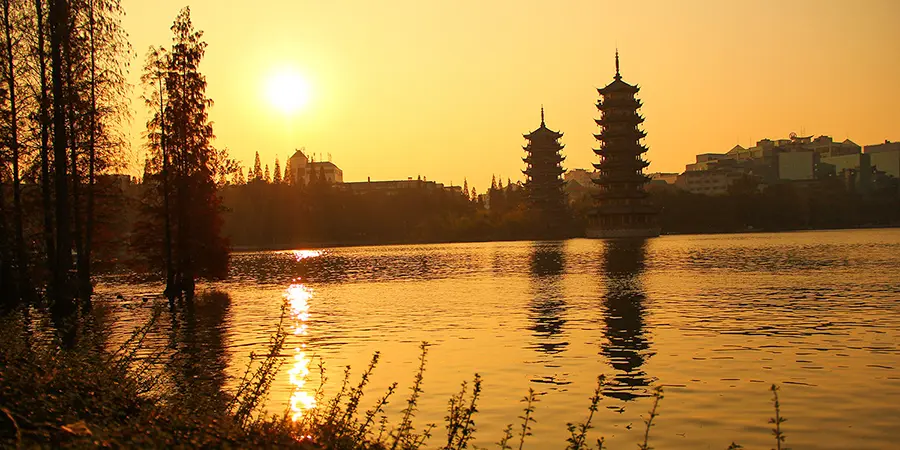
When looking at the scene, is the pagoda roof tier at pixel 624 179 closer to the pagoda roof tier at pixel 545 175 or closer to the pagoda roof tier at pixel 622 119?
the pagoda roof tier at pixel 622 119

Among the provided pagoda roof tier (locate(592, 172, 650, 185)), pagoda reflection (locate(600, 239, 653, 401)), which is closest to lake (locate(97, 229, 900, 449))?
pagoda reflection (locate(600, 239, 653, 401))

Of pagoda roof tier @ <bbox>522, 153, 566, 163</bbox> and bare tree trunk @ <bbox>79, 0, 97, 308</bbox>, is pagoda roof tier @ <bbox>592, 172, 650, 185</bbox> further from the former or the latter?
bare tree trunk @ <bbox>79, 0, 97, 308</bbox>

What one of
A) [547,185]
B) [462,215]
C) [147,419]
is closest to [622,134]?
[547,185]

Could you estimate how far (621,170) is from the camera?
5022 inches

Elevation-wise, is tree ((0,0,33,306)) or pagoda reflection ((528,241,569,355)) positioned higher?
tree ((0,0,33,306))

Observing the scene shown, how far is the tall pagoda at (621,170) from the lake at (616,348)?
83356 millimetres

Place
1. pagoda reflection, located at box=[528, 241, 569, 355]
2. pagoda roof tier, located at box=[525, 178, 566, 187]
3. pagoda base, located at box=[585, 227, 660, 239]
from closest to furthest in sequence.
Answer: pagoda reflection, located at box=[528, 241, 569, 355]
pagoda base, located at box=[585, 227, 660, 239]
pagoda roof tier, located at box=[525, 178, 566, 187]

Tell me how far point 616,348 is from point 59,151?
1667 cm

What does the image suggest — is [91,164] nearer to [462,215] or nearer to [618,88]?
[618,88]

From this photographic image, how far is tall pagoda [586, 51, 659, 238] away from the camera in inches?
5017

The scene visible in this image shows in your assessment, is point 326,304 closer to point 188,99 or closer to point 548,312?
point 548,312

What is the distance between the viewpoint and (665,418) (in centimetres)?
1270

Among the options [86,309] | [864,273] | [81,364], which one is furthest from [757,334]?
[864,273]

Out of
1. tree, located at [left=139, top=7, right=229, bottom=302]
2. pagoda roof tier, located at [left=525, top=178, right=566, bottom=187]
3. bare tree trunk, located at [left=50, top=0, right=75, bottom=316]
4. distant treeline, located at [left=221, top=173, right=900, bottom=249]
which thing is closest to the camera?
bare tree trunk, located at [left=50, top=0, right=75, bottom=316]
